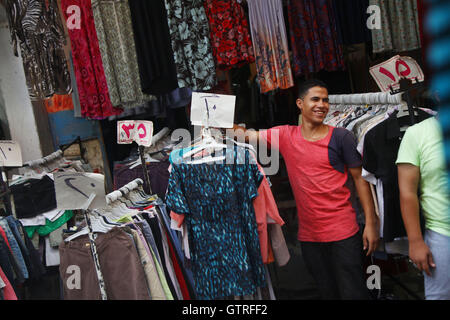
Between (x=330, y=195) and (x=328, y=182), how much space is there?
0.09 meters

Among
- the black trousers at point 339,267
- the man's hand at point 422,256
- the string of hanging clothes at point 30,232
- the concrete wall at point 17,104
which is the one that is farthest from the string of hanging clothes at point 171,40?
the man's hand at point 422,256

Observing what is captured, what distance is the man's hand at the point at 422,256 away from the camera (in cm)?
229

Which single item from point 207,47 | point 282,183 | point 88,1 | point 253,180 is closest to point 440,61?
point 253,180

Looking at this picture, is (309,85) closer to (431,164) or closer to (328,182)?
(328,182)

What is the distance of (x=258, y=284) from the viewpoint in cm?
275

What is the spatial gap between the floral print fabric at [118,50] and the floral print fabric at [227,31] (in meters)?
0.84

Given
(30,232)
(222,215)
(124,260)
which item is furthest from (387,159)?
(30,232)

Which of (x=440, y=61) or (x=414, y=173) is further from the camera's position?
(x=414, y=173)

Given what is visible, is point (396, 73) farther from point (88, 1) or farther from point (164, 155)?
point (88, 1)

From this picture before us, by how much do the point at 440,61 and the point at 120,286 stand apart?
2.60 meters

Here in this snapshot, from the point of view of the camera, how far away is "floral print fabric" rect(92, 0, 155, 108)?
4.03 meters

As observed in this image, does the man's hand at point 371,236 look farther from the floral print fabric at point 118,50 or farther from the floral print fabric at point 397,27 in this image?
the floral print fabric at point 118,50

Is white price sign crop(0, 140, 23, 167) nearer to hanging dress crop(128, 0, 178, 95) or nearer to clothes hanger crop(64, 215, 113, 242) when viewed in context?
clothes hanger crop(64, 215, 113, 242)

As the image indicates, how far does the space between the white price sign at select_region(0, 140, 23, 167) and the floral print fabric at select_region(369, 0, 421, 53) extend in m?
3.55
